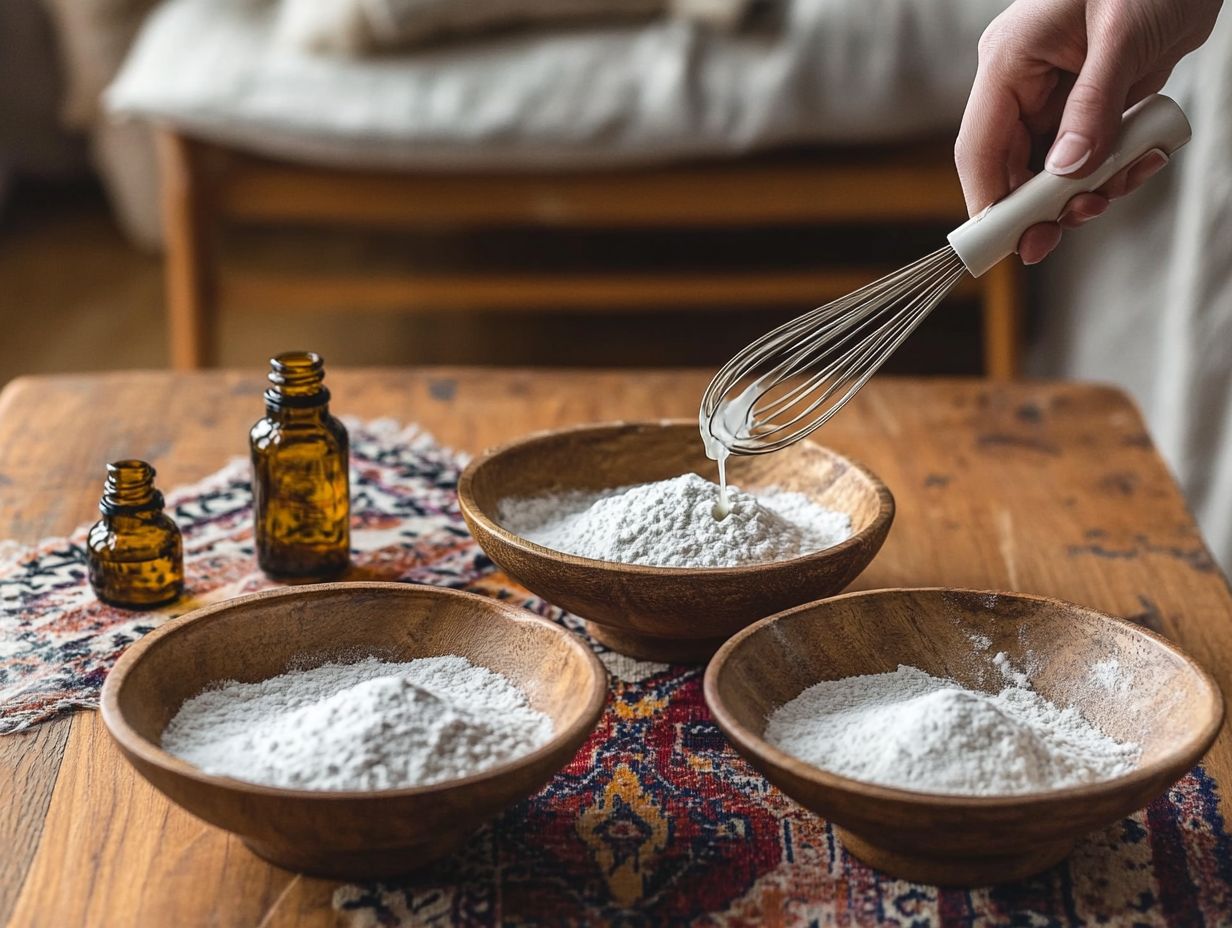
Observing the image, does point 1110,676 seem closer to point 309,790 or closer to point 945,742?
point 945,742

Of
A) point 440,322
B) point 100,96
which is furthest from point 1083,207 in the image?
point 100,96

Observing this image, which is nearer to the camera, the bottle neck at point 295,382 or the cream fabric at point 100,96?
the bottle neck at point 295,382

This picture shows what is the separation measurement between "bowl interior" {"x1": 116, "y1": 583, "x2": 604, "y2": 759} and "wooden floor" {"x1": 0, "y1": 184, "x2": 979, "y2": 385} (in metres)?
1.75

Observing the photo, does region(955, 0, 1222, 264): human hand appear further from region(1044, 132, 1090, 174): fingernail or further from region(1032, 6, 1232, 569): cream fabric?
region(1032, 6, 1232, 569): cream fabric

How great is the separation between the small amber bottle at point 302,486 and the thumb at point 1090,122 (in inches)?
18.4

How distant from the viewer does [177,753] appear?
0.61 metres

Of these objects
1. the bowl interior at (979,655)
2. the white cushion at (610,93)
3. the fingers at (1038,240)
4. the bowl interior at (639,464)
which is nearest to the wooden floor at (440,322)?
the white cushion at (610,93)

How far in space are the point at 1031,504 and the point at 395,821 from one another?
656 millimetres

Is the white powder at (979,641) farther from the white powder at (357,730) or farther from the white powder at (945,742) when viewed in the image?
the white powder at (357,730)

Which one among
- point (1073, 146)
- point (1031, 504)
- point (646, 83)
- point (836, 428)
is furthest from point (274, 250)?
point (1073, 146)

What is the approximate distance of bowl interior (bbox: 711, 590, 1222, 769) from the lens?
2.10 feet

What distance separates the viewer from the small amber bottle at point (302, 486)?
0.90m

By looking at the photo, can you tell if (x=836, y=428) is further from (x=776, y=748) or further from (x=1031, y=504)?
(x=776, y=748)

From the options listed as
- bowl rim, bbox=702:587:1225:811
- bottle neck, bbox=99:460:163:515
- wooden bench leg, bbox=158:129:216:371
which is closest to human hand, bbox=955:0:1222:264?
bowl rim, bbox=702:587:1225:811
